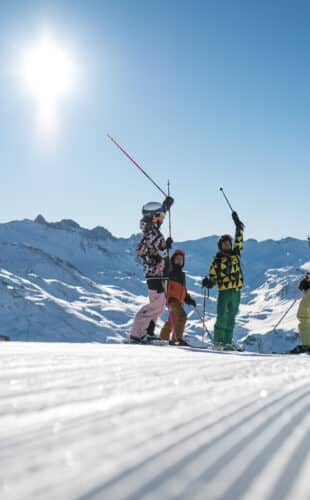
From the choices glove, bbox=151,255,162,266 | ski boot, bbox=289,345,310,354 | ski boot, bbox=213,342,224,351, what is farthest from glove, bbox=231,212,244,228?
ski boot, bbox=289,345,310,354

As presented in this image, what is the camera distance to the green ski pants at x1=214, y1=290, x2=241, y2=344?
751 centimetres

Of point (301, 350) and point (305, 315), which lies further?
point (305, 315)

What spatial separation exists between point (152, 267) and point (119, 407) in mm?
5632

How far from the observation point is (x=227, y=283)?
760 cm

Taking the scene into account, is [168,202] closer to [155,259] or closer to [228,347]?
[155,259]

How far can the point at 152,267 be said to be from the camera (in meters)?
6.82

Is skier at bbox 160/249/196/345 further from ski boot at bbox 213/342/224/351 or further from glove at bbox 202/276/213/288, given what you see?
ski boot at bbox 213/342/224/351

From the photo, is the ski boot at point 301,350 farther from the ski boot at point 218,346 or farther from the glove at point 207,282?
the glove at point 207,282

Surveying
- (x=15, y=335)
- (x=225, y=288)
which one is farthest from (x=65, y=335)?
(x=225, y=288)

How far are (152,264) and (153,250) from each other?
21 centimetres

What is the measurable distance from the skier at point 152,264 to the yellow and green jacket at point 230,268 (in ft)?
3.45

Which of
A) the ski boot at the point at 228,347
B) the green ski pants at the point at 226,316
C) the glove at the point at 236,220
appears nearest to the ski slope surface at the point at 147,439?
the ski boot at the point at 228,347

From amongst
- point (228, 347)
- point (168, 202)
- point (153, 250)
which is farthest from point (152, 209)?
point (228, 347)

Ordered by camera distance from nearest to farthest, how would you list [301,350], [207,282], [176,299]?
[301,350], [207,282], [176,299]
